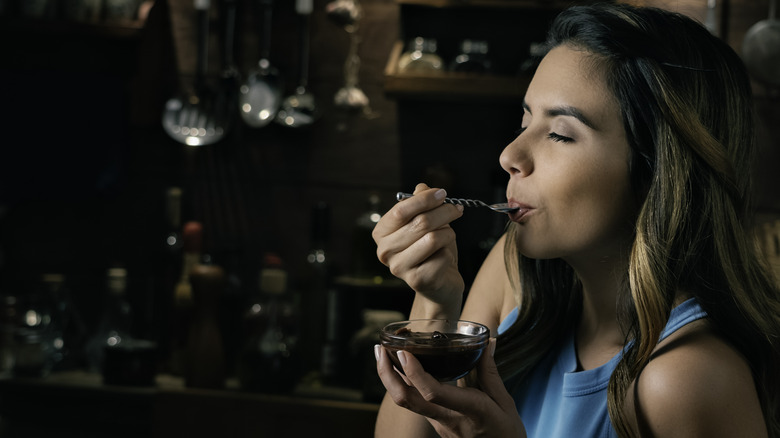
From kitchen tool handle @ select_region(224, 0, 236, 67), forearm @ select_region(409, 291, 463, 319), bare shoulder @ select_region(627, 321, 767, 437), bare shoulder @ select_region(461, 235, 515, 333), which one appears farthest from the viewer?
kitchen tool handle @ select_region(224, 0, 236, 67)

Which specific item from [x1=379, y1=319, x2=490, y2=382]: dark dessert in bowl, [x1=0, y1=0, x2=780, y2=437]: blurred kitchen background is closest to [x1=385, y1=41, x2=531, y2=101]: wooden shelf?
[x1=0, y1=0, x2=780, y2=437]: blurred kitchen background

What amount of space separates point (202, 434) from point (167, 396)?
15 centimetres

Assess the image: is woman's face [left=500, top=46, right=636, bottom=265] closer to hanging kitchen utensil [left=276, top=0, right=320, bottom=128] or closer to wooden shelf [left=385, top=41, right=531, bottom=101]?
wooden shelf [left=385, top=41, right=531, bottom=101]

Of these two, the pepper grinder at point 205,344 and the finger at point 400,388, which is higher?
the finger at point 400,388

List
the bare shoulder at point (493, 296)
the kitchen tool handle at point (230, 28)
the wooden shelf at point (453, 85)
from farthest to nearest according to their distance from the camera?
the kitchen tool handle at point (230, 28) → the wooden shelf at point (453, 85) → the bare shoulder at point (493, 296)

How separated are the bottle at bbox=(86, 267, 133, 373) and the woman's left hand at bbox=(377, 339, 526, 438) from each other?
1.59m

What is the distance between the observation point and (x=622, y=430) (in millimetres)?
1050

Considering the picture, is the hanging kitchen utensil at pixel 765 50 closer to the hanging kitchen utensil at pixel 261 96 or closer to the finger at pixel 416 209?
the hanging kitchen utensil at pixel 261 96

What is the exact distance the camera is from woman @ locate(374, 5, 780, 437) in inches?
40.5

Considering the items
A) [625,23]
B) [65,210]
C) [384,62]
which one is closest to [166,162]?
[65,210]

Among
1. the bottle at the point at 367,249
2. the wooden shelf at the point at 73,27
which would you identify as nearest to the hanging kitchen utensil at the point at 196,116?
the wooden shelf at the point at 73,27

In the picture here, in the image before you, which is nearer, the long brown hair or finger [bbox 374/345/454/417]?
finger [bbox 374/345/454/417]

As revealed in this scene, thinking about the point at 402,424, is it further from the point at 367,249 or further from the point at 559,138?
the point at 367,249

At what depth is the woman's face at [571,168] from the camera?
3.50 ft
